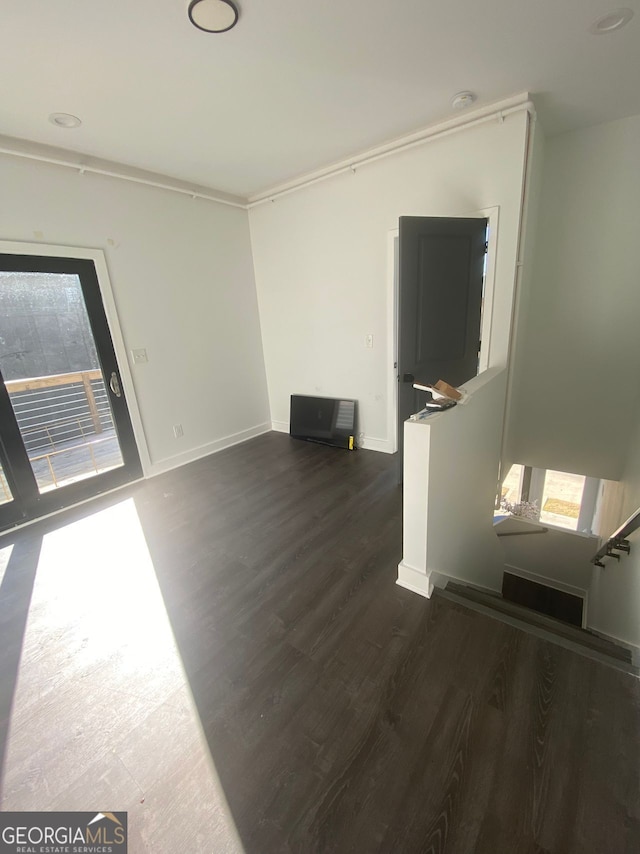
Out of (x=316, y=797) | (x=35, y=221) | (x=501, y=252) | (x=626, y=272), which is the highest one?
(x=35, y=221)

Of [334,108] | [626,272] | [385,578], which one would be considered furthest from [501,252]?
[385,578]

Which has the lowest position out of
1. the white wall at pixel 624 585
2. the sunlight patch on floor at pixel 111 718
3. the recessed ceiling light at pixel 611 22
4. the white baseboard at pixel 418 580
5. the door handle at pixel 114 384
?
the white wall at pixel 624 585

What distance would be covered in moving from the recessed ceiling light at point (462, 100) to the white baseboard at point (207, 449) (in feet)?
11.6

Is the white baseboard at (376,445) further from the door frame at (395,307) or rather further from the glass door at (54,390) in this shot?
the glass door at (54,390)

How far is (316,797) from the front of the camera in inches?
42.5

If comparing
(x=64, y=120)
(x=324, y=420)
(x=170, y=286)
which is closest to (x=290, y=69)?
(x=64, y=120)

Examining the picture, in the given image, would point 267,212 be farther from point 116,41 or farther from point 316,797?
point 316,797

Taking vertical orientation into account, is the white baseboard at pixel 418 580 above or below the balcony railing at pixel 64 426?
below

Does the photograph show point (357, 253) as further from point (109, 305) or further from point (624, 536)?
point (624, 536)

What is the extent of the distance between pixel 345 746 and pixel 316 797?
0.17 metres

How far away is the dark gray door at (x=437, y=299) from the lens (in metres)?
2.47

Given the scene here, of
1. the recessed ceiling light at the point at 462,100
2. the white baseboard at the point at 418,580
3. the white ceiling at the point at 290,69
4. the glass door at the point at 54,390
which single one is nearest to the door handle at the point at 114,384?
the glass door at the point at 54,390

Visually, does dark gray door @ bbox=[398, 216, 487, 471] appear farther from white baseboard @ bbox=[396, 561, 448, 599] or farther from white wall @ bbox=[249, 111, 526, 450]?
white baseboard @ bbox=[396, 561, 448, 599]

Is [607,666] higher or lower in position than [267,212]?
lower
